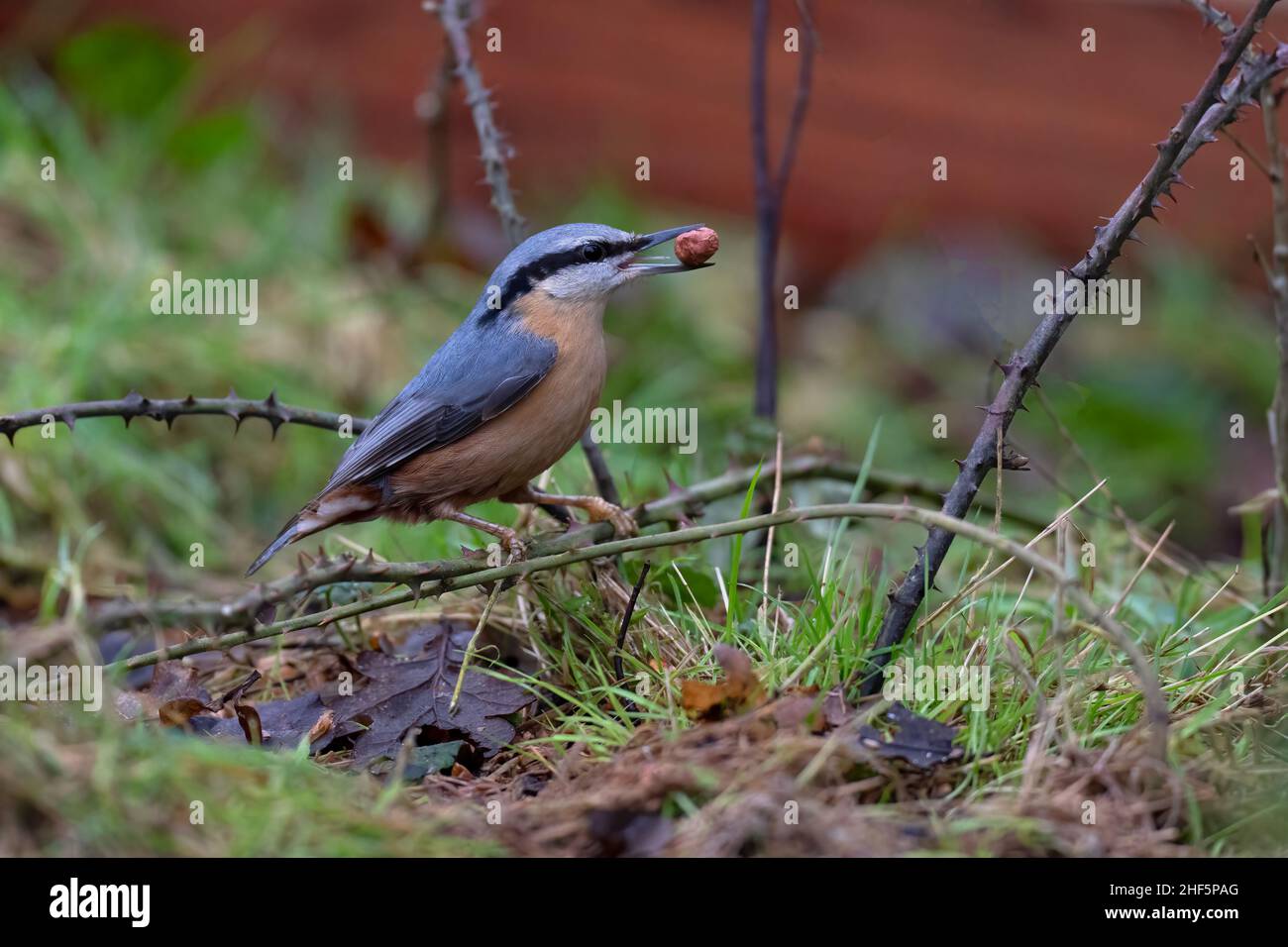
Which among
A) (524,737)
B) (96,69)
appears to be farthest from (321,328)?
(524,737)

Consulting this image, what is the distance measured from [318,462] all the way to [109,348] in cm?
104

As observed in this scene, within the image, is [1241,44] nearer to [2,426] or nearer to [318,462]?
[2,426]

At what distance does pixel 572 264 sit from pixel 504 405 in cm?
59

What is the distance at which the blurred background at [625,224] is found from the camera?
5.99 metres

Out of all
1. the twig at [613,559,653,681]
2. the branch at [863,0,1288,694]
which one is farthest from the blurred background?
the branch at [863,0,1288,694]

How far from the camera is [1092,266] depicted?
3000 mm

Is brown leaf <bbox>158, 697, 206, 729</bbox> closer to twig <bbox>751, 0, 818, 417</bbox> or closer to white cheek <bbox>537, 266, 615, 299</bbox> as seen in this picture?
white cheek <bbox>537, 266, 615, 299</bbox>

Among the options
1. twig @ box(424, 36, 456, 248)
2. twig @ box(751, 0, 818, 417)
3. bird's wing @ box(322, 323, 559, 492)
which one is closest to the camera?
bird's wing @ box(322, 323, 559, 492)

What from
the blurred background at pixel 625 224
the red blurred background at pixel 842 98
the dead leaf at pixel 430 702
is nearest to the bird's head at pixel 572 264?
the blurred background at pixel 625 224

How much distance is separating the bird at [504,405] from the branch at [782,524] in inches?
19.2

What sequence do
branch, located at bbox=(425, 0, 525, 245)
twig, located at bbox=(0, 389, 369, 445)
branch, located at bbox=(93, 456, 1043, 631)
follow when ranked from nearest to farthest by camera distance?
branch, located at bbox=(93, 456, 1043, 631)
twig, located at bbox=(0, 389, 369, 445)
branch, located at bbox=(425, 0, 525, 245)

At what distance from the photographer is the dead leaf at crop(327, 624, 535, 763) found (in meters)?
3.31

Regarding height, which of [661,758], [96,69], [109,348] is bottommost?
[661,758]
